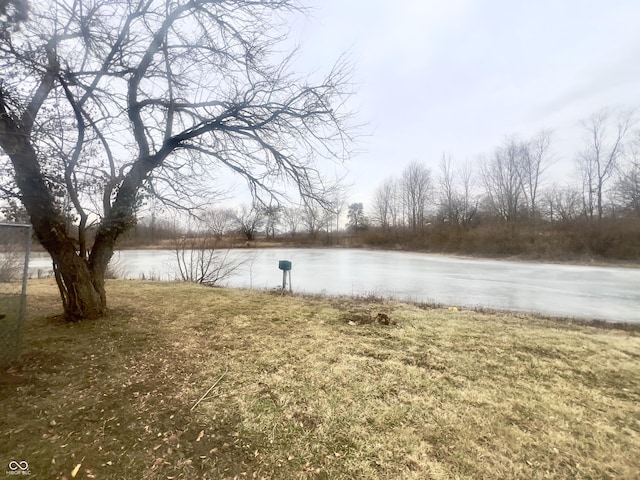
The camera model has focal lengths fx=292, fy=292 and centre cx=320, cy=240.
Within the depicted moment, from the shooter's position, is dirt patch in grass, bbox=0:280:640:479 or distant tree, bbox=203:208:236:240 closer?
dirt patch in grass, bbox=0:280:640:479

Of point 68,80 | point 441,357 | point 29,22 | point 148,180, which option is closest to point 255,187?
point 148,180

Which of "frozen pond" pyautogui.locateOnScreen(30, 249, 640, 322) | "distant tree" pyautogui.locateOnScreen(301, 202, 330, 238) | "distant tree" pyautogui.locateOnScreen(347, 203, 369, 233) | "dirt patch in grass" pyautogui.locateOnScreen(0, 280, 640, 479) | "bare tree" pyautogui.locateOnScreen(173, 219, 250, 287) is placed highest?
"distant tree" pyautogui.locateOnScreen(347, 203, 369, 233)

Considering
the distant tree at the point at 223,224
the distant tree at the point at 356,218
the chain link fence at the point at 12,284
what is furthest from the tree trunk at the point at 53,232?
the distant tree at the point at 356,218

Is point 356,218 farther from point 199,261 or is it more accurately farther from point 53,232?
point 53,232

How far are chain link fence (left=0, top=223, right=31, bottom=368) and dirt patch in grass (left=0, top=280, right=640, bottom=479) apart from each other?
0.23m

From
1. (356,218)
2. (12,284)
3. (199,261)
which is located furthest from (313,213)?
(356,218)

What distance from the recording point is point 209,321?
4906 mm

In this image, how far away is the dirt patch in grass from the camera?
75.5 inches

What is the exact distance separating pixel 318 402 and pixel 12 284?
5777mm

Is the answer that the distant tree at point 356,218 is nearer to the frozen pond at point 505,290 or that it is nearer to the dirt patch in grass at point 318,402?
the frozen pond at point 505,290

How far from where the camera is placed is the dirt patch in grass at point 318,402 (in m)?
1.92

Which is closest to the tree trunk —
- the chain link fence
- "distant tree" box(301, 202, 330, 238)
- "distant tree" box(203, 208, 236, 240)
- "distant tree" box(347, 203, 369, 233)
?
the chain link fence

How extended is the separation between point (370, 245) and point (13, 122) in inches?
1481

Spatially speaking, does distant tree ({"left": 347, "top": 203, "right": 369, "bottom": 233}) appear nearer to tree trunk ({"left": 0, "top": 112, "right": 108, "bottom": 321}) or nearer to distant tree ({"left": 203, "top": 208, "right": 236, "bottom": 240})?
distant tree ({"left": 203, "top": 208, "right": 236, "bottom": 240})
